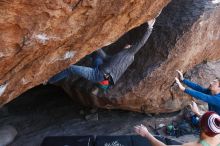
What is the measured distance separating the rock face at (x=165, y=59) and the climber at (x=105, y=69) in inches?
28.1

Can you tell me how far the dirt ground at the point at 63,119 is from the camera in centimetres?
708

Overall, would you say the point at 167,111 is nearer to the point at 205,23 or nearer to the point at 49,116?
the point at 205,23

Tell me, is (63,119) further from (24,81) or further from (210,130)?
(210,130)

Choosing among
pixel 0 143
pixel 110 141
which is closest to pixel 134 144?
pixel 110 141

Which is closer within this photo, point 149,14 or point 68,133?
point 149,14

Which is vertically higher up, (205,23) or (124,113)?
(205,23)

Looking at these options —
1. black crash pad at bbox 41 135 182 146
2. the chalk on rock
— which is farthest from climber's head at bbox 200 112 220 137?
the chalk on rock

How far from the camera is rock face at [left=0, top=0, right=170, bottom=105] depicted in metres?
3.38

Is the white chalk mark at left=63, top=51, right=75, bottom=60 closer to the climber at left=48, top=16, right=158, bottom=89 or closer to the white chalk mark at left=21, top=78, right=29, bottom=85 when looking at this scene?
the white chalk mark at left=21, top=78, right=29, bottom=85

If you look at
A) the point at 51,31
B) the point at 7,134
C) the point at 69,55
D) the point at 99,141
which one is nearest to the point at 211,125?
the point at 51,31

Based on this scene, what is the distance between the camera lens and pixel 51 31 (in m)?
3.73

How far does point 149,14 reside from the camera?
15.9ft

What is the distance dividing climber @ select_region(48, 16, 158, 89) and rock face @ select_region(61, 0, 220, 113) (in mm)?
713

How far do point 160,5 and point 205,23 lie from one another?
2218 mm
